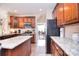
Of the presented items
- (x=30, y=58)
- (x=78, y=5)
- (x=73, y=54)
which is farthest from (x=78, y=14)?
(x=30, y=58)

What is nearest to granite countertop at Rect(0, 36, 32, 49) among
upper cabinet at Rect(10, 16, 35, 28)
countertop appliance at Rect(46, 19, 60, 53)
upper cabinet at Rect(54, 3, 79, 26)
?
upper cabinet at Rect(54, 3, 79, 26)

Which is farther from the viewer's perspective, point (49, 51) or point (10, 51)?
Result: point (49, 51)

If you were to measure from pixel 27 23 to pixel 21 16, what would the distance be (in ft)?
2.13

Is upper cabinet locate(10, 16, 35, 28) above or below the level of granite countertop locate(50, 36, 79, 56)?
above

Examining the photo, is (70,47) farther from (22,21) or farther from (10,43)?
(22,21)

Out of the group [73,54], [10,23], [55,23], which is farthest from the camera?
[10,23]

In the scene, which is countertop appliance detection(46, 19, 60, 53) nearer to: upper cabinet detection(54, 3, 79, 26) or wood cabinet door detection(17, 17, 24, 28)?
upper cabinet detection(54, 3, 79, 26)

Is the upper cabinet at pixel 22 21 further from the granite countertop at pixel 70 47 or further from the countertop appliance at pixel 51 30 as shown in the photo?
the granite countertop at pixel 70 47

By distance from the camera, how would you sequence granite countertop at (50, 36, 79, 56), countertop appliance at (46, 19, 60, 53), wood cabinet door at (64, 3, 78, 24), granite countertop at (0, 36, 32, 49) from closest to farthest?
granite countertop at (50, 36, 79, 56), granite countertop at (0, 36, 32, 49), wood cabinet door at (64, 3, 78, 24), countertop appliance at (46, 19, 60, 53)

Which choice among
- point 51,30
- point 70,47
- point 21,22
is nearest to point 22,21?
point 21,22

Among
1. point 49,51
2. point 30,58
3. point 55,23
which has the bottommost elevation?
point 49,51

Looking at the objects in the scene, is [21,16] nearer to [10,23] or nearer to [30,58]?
[10,23]

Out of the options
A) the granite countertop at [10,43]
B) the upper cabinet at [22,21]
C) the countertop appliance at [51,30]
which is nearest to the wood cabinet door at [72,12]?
the granite countertop at [10,43]

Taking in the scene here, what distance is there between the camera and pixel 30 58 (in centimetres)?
177
